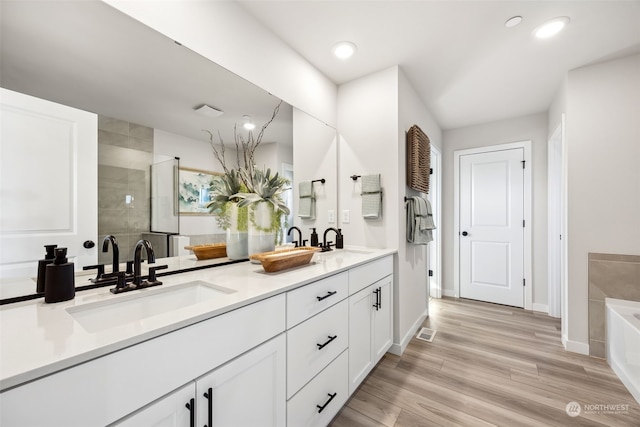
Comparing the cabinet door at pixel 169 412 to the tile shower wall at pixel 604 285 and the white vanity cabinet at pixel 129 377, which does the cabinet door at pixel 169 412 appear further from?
the tile shower wall at pixel 604 285

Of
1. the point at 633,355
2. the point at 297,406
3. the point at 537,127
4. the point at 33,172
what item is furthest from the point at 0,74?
the point at 537,127

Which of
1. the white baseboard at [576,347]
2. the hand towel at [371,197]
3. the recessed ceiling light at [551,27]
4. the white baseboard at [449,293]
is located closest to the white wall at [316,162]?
the hand towel at [371,197]

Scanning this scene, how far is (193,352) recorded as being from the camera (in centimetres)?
78

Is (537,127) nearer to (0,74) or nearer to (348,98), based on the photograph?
(348,98)

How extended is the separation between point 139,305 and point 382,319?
158 cm

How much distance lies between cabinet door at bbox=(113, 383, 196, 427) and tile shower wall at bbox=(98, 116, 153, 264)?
2.25 feet

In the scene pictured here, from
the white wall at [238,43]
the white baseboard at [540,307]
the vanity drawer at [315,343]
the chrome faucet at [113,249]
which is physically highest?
the white wall at [238,43]

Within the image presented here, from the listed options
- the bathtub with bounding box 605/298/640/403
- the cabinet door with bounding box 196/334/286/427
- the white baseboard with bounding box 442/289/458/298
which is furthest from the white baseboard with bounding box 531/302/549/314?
the cabinet door with bounding box 196/334/286/427

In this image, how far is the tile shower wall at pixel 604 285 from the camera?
2.09m

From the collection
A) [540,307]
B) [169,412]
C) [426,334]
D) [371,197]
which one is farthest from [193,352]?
[540,307]

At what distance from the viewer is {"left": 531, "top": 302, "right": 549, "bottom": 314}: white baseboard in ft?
10.5

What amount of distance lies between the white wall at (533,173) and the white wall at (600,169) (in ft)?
3.50

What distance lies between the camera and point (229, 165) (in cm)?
160

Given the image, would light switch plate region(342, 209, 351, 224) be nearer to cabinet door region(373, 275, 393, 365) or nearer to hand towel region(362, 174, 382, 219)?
hand towel region(362, 174, 382, 219)
